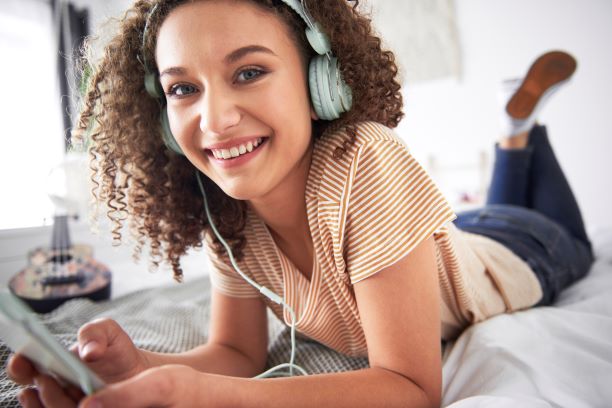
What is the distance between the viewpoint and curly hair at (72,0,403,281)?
71 cm

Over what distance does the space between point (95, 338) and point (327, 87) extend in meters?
0.48

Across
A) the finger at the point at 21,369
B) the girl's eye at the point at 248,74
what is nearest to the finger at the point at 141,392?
the finger at the point at 21,369

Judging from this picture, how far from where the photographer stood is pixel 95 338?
550 millimetres

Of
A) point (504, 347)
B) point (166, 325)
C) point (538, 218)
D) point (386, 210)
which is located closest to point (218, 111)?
point (386, 210)

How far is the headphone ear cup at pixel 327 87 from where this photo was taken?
2.21 feet

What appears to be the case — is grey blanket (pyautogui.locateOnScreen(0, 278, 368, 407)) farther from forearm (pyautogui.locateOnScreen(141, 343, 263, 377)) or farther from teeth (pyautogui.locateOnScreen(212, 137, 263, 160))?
teeth (pyautogui.locateOnScreen(212, 137, 263, 160))

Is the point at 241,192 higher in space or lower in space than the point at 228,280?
higher

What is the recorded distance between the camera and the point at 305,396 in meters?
0.51

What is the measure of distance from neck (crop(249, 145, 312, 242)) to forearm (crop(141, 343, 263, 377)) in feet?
0.80

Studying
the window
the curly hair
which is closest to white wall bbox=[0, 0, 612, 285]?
the window

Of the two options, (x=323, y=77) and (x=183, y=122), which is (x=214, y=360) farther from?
(x=323, y=77)

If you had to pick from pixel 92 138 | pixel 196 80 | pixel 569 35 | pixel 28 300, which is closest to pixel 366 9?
pixel 196 80

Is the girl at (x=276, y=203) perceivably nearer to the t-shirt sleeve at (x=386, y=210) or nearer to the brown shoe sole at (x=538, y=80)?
the t-shirt sleeve at (x=386, y=210)

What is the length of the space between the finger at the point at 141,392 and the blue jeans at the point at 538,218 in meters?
0.96
